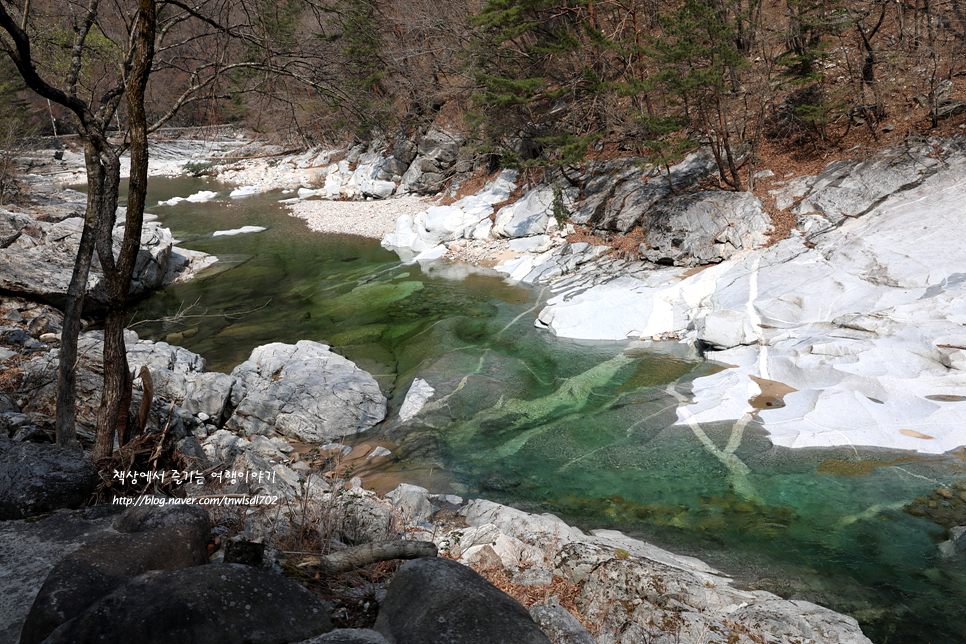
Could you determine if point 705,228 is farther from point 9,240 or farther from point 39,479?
point 9,240

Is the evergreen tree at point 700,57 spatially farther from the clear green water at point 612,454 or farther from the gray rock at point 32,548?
the gray rock at point 32,548

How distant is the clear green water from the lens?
535 cm

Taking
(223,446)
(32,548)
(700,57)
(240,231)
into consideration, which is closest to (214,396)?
(223,446)

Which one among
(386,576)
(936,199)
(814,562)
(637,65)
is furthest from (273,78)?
(637,65)

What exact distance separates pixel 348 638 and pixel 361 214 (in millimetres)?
24051

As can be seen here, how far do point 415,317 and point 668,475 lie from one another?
7993 mm

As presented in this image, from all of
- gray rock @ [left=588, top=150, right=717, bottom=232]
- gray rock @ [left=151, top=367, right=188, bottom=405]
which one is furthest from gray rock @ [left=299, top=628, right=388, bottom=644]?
gray rock @ [left=588, top=150, right=717, bottom=232]

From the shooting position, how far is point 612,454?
7.84m

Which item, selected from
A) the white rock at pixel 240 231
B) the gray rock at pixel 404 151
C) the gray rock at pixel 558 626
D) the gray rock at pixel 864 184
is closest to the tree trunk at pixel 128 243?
the gray rock at pixel 558 626

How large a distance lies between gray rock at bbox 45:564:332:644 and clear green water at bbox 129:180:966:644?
441cm

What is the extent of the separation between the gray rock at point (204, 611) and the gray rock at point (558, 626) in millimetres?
1423

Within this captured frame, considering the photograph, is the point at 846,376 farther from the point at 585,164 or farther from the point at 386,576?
the point at 585,164

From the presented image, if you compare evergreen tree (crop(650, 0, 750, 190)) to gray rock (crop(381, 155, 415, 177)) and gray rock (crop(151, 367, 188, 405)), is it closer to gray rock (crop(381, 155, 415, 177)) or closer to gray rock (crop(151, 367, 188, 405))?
gray rock (crop(151, 367, 188, 405))

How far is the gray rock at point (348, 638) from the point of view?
7.60 feet
